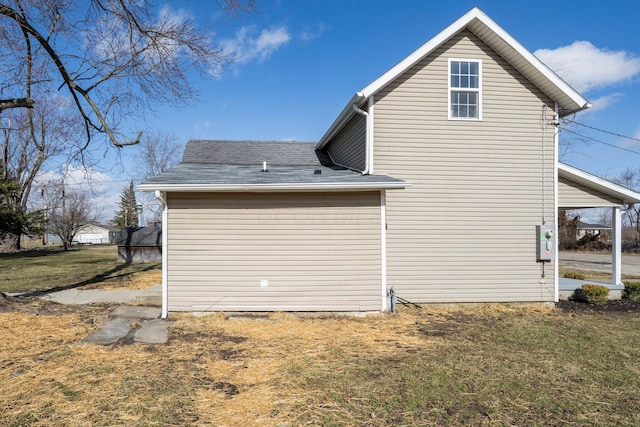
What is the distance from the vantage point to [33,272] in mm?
14125

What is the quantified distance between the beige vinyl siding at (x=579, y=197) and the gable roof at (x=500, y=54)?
5.74 feet

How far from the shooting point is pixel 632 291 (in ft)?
29.2

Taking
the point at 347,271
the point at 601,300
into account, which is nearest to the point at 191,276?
the point at 347,271

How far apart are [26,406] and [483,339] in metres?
5.70

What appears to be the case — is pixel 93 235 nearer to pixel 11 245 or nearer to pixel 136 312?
pixel 11 245

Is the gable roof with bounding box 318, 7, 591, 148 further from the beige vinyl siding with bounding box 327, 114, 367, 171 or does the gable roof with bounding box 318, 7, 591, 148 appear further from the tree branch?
the tree branch

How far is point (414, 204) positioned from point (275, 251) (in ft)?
10.0

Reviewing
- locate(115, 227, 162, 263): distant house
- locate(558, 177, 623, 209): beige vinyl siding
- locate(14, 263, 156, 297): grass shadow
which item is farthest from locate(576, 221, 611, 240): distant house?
locate(14, 263, 156, 297): grass shadow

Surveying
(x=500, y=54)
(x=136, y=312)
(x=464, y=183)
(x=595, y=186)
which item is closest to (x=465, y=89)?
(x=500, y=54)

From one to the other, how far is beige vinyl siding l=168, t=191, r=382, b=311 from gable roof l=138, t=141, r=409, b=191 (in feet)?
1.12

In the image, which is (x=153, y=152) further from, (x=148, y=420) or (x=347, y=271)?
(x=148, y=420)

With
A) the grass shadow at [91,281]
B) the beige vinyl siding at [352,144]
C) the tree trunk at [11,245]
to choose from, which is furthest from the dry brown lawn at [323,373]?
the tree trunk at [11,245]

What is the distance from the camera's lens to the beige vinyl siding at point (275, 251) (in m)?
7.13

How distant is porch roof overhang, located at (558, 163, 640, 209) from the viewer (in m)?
8.62
